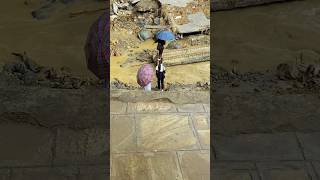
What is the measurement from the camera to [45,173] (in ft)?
4.78

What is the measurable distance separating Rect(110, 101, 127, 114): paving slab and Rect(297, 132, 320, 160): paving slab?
0.51m

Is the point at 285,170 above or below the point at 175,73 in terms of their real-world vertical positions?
below

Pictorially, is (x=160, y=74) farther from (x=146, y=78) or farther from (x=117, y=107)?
(x=117, y=107)

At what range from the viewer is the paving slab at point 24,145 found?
150cm

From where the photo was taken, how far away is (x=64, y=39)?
306 centimetres

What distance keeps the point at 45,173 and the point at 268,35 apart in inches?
61.2

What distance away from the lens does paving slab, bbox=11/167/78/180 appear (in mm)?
1442

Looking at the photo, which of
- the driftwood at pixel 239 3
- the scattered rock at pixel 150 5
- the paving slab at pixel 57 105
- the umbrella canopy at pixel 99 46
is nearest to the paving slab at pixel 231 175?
the paving slab at pixel 57 105

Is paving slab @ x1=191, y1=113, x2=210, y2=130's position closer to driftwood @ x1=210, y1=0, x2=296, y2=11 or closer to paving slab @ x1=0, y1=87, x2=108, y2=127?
paving slab @ x1=0, y1=87, x2=108, y2=127

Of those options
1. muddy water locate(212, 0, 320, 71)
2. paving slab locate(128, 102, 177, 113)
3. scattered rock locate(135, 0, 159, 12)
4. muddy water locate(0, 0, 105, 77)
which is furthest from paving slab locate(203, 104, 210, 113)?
muddy water locate(0, 0, 105, 77)

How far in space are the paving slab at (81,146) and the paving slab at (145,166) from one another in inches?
9.1

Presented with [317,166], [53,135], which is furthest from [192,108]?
[53,135]

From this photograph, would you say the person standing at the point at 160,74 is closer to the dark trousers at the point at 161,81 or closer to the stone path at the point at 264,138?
the dark trousers at the point at 161,81

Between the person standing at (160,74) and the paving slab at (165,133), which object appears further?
the person standing at (160,74)
